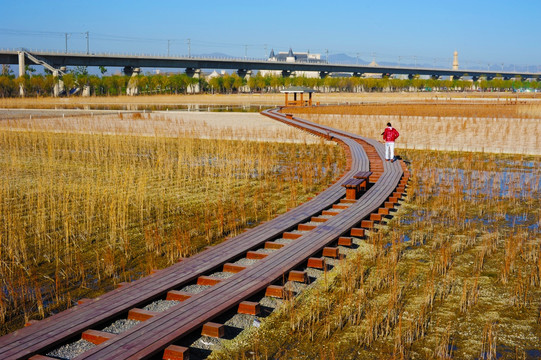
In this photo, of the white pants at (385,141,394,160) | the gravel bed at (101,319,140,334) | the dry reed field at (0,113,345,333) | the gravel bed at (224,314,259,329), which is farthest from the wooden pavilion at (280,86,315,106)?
the gravel bed at (101,319,140,334)

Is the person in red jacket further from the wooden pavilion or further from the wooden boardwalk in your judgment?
the wooden pavilion

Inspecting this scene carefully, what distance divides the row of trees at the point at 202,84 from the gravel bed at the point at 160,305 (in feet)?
308

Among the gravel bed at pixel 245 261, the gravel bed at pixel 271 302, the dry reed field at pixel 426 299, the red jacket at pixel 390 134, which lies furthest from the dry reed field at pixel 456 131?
the gravel bed at pixel 271 302

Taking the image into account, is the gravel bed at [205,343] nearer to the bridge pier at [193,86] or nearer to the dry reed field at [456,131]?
the dry reed field at [456,131]

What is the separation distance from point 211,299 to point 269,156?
45.5 ft

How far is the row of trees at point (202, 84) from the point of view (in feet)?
311

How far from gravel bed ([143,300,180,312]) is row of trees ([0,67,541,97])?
308ft

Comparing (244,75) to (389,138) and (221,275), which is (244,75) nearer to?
(389,138)

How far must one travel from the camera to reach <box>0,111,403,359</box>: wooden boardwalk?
5.35 m

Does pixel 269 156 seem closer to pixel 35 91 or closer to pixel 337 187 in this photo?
pixel 337 187

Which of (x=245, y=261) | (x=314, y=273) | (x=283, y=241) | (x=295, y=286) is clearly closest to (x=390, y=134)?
(x=283, y=241)

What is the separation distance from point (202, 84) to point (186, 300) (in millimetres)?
123156

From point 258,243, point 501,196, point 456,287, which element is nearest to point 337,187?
point 501,196

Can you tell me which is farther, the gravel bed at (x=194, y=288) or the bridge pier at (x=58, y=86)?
the bridge pier at (x=58, y=86)
